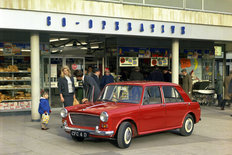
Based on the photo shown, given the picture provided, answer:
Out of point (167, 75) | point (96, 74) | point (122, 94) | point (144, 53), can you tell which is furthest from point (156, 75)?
point (122, 94)

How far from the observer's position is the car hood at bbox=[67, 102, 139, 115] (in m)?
7.95

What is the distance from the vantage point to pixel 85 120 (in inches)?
320

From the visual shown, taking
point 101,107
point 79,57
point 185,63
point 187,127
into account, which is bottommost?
point 187,127

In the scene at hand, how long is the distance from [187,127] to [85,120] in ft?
10.4

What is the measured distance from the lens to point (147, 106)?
28.3 feet

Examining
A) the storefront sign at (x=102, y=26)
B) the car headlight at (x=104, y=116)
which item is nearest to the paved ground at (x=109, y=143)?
the car headlight at (x=104, y=116)

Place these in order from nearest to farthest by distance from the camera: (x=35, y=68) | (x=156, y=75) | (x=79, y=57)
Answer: (x=35, y=68)
(x=79, y=57)
(x=156, y=75)

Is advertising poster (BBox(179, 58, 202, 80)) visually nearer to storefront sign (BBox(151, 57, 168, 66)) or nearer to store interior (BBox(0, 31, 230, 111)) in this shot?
store interior (BBox(0, 31, 230, 111))

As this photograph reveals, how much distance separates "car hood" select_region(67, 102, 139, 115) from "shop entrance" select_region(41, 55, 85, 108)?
6.94 m

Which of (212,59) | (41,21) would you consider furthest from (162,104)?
(212,59)

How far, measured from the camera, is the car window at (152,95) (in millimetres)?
8758

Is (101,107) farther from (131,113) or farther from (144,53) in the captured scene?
(144,53)

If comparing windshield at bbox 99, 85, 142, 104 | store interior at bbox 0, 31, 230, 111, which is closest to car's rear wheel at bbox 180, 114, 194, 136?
windshield at bbox 99, 85, 142, 104

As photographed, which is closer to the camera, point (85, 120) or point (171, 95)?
point (85, 120)
